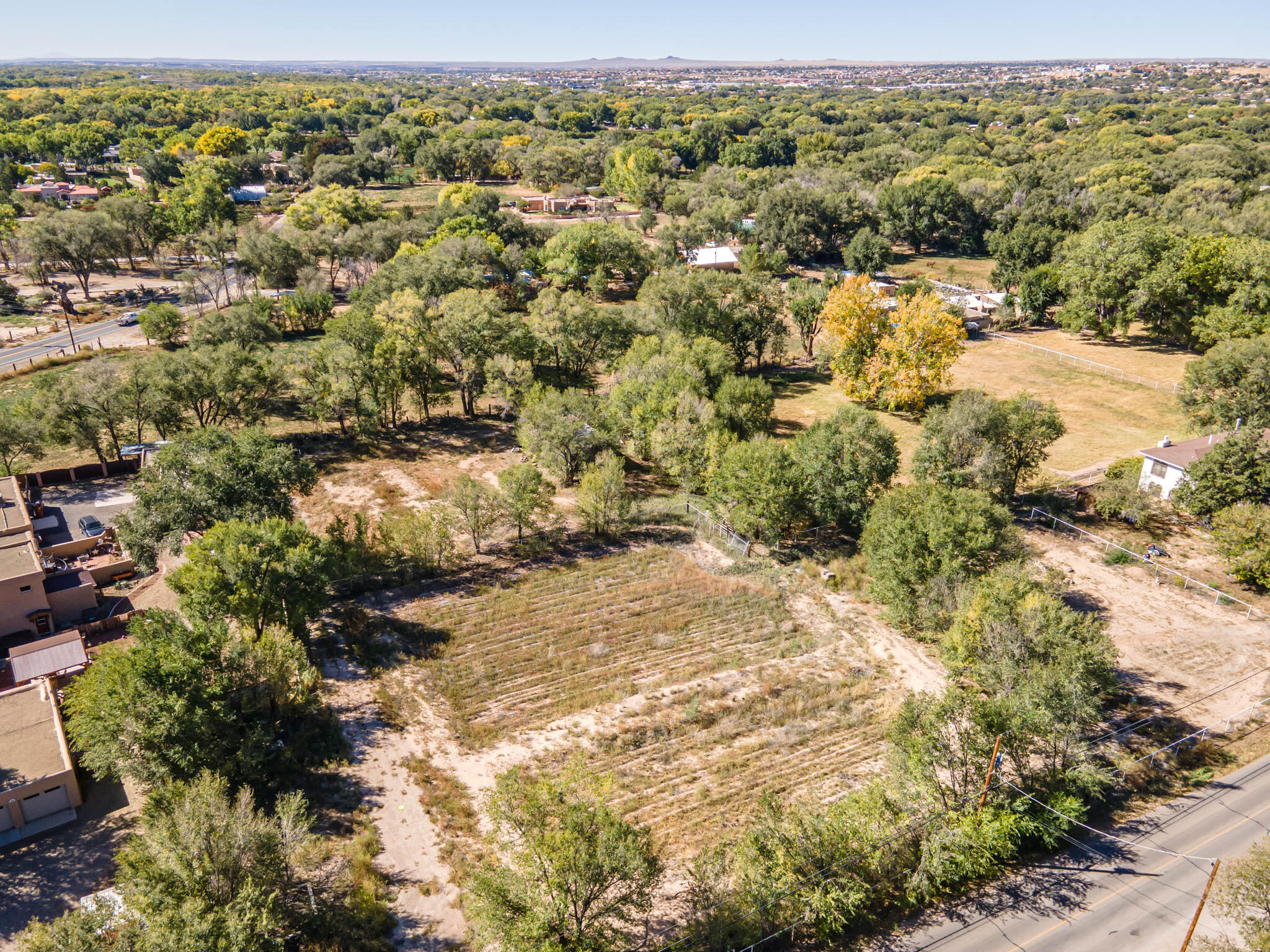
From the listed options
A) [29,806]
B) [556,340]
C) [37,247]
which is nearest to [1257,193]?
[556,340]

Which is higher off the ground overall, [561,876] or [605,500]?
[561,876]

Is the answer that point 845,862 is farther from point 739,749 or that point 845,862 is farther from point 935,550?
point 935,550

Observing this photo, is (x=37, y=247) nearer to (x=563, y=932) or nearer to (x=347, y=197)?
(x=347, y=197)

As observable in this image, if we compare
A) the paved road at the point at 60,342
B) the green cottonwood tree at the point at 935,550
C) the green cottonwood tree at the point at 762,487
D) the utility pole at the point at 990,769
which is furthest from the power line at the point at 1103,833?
the paved road at the point at 60,342

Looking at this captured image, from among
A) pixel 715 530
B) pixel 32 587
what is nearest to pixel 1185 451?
pixel 715 530

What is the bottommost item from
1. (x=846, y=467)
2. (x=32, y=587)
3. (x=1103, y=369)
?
(x=32, y=587)
